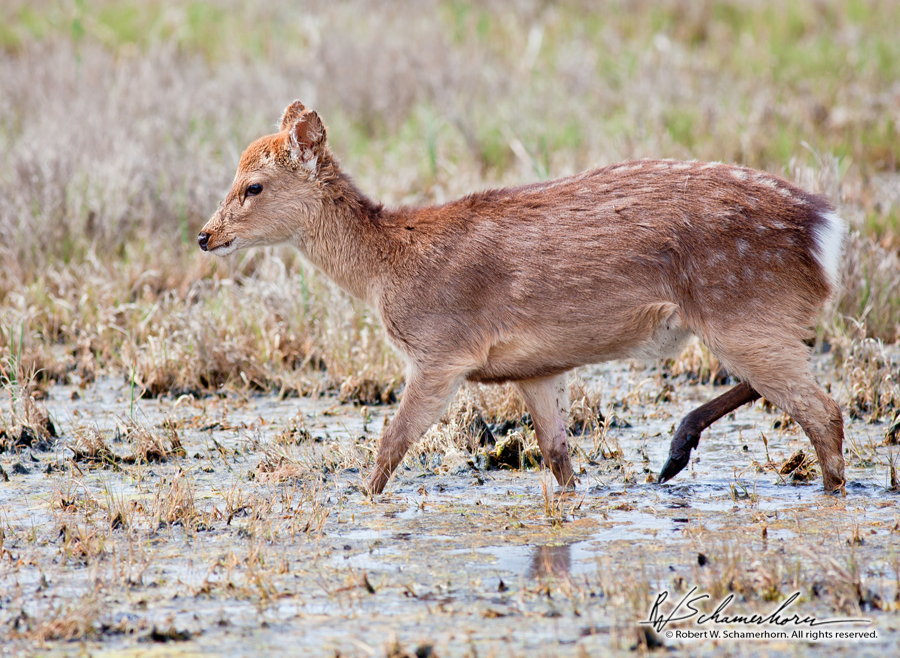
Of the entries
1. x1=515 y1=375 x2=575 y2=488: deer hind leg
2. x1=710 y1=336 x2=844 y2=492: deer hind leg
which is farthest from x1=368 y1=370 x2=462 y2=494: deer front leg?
x1=710 y1=336 x2=844 y2=492: deer hind leg

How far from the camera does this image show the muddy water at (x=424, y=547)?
441 cm

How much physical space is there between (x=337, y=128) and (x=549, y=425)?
23.8ft

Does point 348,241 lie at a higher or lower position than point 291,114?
lower

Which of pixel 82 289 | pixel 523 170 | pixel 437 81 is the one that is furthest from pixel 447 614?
pixel 437 81

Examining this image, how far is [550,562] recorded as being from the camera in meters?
5.11

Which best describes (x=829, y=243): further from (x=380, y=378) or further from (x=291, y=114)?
(x=380, y=378)

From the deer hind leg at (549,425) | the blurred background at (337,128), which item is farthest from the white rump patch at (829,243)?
the blurred background at (337,128)

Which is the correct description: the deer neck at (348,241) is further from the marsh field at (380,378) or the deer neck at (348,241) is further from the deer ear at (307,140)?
the marsh field at (380,378)

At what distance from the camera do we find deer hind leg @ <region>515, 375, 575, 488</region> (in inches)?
254

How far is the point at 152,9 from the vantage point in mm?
16891

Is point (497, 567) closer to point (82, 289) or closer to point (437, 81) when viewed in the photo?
point (82, 289)

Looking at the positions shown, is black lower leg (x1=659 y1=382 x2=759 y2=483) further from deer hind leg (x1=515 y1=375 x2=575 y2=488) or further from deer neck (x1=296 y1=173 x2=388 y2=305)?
deer neck (x1=296 y1=173 x2=388 y2=305)

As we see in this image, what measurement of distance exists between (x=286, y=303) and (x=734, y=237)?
388 cm
